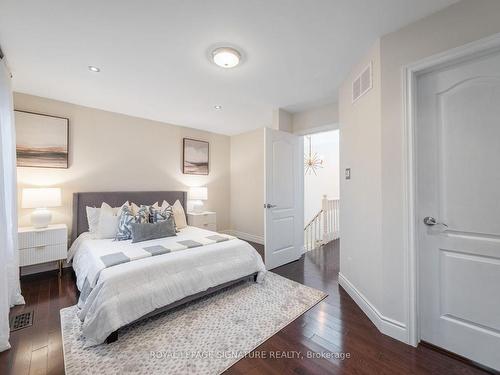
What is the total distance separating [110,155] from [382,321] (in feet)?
13.9

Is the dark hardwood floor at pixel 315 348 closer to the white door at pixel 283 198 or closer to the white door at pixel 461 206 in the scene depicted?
the white door at pixel 461 206

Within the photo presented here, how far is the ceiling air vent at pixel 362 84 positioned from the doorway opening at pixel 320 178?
113 inches

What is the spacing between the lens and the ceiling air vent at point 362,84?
6.67ft

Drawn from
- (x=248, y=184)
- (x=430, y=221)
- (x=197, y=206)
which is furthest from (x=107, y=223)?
(x=430, y=221)

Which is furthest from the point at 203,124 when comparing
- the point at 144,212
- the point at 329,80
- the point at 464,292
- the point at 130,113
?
the point at 464,292

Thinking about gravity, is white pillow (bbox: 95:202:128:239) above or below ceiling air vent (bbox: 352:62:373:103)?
below

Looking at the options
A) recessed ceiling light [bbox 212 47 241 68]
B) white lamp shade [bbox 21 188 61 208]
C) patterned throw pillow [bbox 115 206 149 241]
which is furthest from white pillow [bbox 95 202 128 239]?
recessed ceiling light [bbox 212 47 241 68]

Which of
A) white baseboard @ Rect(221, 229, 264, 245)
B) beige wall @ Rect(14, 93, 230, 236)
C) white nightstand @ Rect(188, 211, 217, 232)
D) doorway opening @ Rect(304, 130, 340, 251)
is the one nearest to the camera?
beige wall @ Rect(14, 93, 230, 236)

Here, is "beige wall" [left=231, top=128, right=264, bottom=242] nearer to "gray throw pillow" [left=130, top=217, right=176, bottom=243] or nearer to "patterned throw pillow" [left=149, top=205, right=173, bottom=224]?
"patterned throw pillow" [left=149, top=205, right=173, bottom=224]

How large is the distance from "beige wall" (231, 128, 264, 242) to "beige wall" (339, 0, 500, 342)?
2685 millimetres

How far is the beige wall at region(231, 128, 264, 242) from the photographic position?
478 cm

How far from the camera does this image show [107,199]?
11.5 ft

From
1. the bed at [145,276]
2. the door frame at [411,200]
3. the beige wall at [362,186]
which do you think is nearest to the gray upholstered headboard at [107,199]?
the bed at [145,276]

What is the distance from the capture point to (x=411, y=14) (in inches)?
64.8
